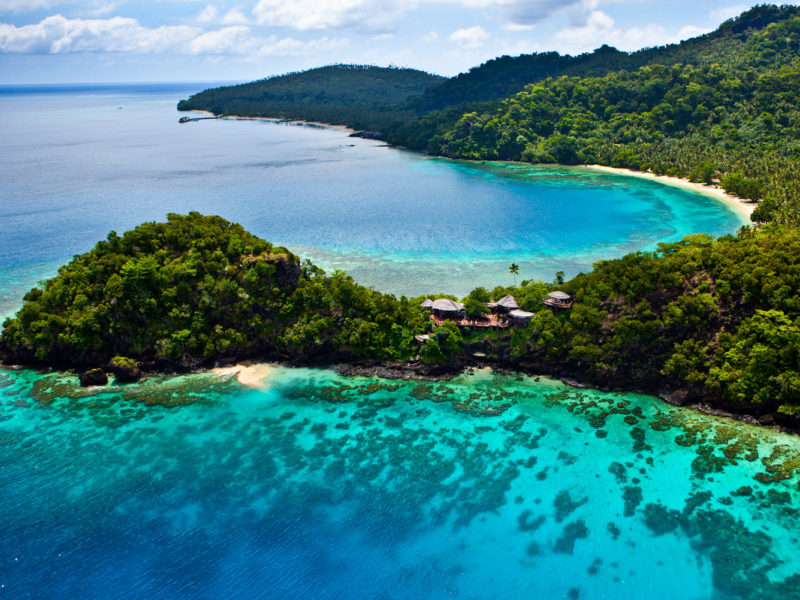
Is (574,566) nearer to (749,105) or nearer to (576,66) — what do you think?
(749,105)

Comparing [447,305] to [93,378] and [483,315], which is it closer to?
[483,315]

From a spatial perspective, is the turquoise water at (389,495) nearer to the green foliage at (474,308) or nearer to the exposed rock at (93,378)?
the exposed rock at (93,378)

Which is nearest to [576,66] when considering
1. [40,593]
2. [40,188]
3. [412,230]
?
[412,230]

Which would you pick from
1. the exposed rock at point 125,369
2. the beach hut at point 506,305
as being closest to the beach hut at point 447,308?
the beach hut at point 506,305

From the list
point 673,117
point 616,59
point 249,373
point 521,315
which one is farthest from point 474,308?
point 616,59

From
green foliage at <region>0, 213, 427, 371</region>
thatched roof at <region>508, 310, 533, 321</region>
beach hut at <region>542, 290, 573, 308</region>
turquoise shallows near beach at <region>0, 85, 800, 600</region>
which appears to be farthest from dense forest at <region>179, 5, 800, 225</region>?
green foliage at <region>0, 213, 427, 371</region>
